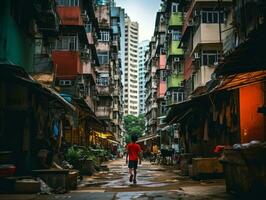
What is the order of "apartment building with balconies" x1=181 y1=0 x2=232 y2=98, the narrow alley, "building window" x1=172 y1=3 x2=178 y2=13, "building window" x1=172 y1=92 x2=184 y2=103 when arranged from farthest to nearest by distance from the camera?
"building window" x1=172 y1=3 x2=178 y2=13 → "building window" x1=172 y1=92 x2=184 y2=103 → "apartment building with balconies" x1=181 y1=0 x2=232 y2=98 → the narrow alley

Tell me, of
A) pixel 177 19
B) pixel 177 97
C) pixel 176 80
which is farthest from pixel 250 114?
pixel 177 19

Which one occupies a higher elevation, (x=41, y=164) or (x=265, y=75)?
(x=265, y=75)

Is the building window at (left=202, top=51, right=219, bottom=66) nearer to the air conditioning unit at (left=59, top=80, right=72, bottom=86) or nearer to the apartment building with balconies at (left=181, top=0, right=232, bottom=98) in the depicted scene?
the apartment building with balconies at (left=181, top=0, right=232, bottom=98)

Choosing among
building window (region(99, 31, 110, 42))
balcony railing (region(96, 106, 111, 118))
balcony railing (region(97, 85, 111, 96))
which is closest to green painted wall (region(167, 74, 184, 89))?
balcony railing (region(97, 85, 111, 96))

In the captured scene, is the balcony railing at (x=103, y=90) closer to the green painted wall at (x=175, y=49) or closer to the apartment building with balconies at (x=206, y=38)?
the green painted wall at (x=175, y=49)

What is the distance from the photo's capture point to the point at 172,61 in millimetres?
44000

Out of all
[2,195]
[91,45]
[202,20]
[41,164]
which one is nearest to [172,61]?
[91,45]

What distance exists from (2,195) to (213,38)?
20845 mm

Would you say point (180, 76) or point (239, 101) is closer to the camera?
point (239, 101)

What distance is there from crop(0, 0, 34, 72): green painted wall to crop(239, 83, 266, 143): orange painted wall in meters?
8.79

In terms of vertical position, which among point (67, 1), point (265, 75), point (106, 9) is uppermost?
point (106, 9)

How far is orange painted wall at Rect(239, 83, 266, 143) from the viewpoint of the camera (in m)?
15.7

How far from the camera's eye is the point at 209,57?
2919 cm

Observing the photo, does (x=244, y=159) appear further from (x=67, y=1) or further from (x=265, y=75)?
(x=67, y=1)
